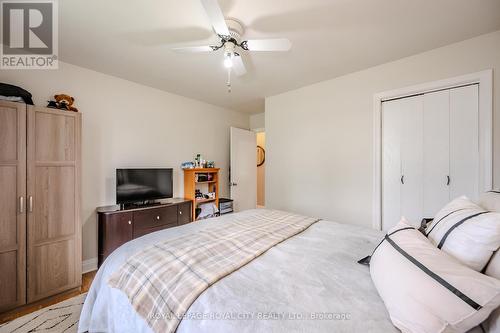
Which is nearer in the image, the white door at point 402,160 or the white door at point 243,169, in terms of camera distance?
the white door at point 402,160

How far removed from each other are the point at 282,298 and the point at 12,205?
2434mm

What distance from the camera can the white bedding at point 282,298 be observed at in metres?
0.71

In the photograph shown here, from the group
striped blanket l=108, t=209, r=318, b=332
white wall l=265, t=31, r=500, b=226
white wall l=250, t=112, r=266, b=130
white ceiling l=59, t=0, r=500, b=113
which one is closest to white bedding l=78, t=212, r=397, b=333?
striped blanket l=108, t=209, r=318, b=332

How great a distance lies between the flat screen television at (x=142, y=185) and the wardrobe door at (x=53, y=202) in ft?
1.74

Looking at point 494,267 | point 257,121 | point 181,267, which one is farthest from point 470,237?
point 257,121

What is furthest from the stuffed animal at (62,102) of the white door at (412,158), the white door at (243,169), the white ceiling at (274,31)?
the white door at (412,158)

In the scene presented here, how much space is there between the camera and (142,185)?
9.25ft

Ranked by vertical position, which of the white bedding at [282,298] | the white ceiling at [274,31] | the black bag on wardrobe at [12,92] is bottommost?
the white bedding at [282,298]

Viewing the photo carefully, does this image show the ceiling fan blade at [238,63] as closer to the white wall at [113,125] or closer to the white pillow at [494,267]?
the white wall at [113,125]

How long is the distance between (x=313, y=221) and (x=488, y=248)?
4.05 feet

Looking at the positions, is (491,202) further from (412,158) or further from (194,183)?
(194,183)

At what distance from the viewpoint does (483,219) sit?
0.78 metres

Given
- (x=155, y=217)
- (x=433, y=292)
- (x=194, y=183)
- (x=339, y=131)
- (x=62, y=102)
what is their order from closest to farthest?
(x=433, y=292)
(x=62, y=102)
(x=155, y=217)
(x=339, y=131)
(x=194, y=183)

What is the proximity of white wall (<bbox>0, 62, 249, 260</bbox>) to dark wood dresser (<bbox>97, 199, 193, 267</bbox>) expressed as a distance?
1.02ft
